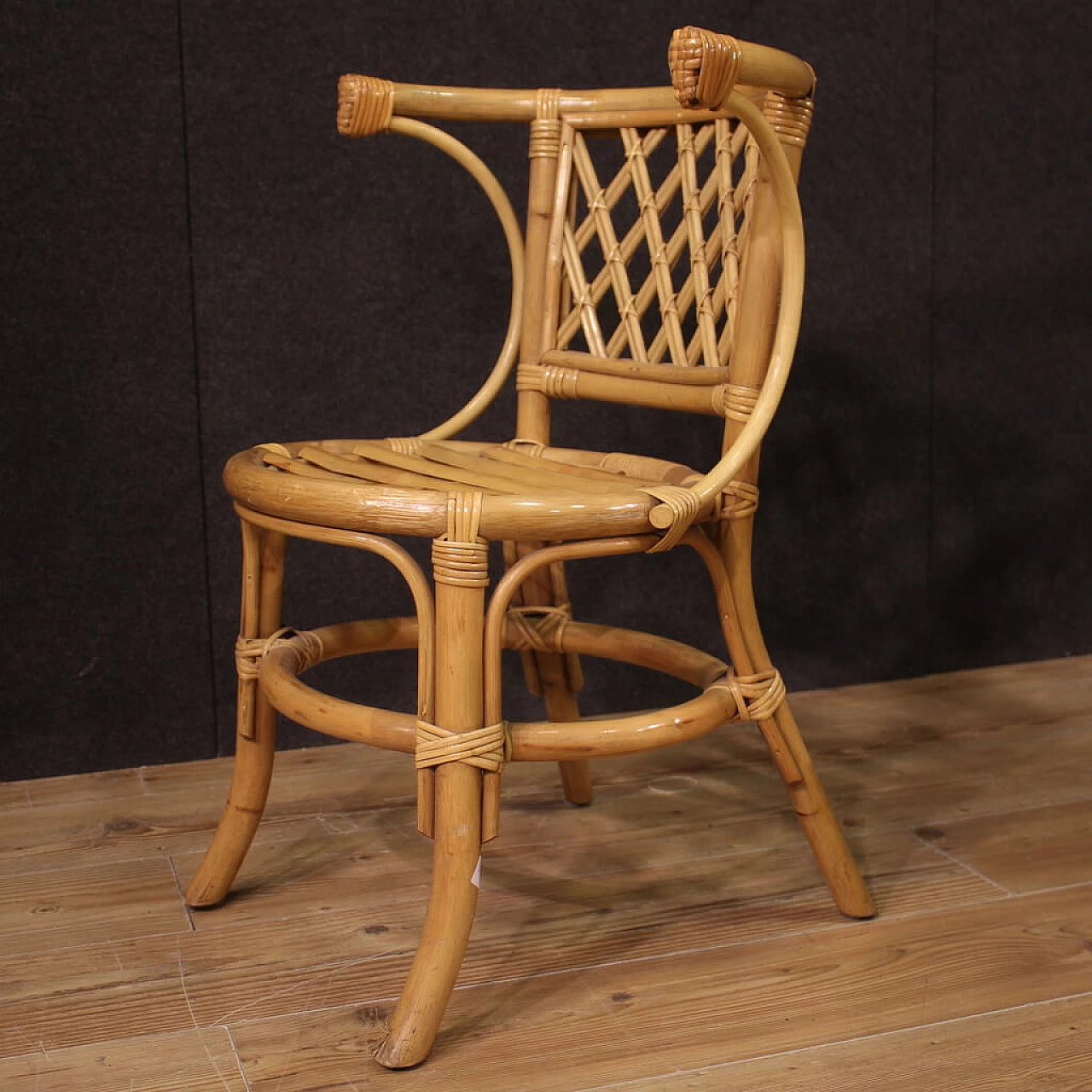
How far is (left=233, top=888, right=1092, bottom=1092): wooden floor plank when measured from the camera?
109cm

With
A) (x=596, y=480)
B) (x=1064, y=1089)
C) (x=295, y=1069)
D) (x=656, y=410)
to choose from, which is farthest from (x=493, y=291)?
(x=1064, y=1089)

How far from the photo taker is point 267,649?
4.12 feet

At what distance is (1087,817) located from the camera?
159 cm

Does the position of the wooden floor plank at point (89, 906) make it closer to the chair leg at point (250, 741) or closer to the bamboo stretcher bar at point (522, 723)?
the chair leg at point (250, 741)

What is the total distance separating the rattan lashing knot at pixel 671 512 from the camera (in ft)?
3.50

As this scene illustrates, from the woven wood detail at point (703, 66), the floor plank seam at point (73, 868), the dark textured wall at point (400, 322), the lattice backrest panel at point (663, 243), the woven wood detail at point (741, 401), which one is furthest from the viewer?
the dark textured wall at point (400, 322)

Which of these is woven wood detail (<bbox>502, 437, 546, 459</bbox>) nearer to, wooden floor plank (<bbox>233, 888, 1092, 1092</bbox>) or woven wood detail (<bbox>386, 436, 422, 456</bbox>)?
woven wood detail (<bbox>386, 436, 422, 456</bbox>)

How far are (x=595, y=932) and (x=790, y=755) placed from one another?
26cm

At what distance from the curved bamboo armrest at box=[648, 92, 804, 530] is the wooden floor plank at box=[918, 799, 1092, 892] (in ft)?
1.98

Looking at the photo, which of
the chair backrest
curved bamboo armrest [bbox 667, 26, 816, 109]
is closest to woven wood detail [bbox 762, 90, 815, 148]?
the chair backrest

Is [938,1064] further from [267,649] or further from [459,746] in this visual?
[267,649]

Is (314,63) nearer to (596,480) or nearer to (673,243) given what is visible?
(673,243)

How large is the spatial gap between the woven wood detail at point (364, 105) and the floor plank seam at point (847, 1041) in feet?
2.95

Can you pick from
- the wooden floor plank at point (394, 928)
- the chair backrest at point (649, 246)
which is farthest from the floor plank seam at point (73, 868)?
the chair backrest at point (649, 246)
